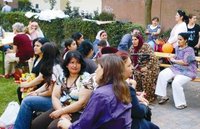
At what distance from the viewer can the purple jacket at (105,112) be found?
3.53m

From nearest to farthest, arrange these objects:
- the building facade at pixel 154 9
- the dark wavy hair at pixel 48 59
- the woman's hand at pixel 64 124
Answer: the woman's hand at pixel 64 124 → the dark wavy hair at pixel 48 59 → the building facade at pixel 154 9

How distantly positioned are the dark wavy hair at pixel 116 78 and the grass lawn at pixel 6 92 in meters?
3.76

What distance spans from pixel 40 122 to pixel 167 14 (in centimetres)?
1496

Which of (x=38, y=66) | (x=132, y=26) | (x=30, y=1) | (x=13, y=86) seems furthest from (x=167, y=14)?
(x=38, y=66)

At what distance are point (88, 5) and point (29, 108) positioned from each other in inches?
695

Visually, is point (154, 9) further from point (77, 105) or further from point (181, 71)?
point (77, 105)

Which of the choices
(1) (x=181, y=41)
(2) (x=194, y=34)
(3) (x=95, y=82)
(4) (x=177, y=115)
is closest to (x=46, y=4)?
(2) (x=194, y=34)

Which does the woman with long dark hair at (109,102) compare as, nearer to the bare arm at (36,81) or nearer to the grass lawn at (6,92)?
the bare arm at (36,81)

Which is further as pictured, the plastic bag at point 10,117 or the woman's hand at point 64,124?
the plastic bag at point 10,117

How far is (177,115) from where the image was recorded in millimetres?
6910

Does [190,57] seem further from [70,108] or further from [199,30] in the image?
[70,108]

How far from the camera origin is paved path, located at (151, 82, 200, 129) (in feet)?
21.1

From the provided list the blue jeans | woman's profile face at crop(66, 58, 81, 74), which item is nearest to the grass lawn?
the blue jeans

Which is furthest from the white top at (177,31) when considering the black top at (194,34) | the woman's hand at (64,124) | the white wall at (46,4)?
the white wall at (46,4)
